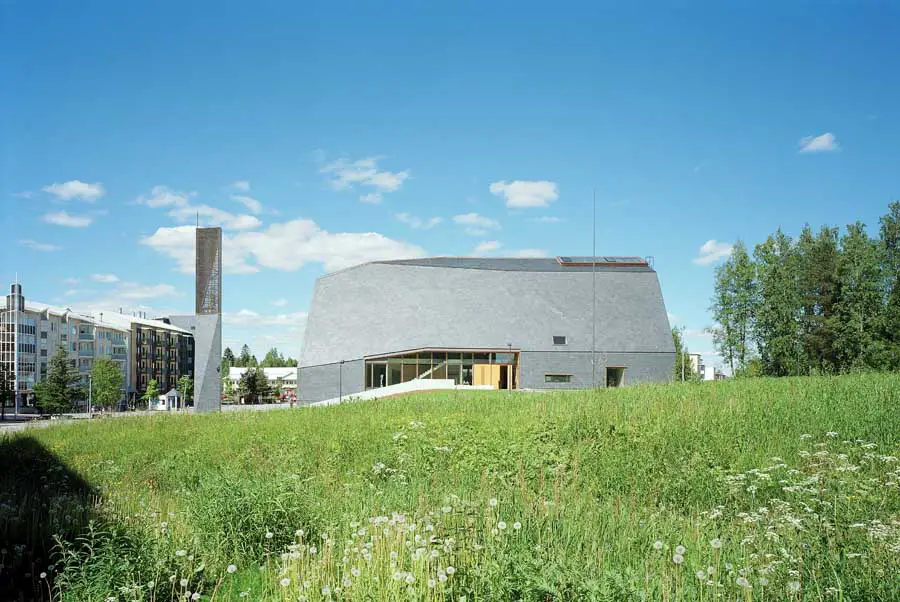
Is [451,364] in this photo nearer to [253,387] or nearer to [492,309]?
[492,309]

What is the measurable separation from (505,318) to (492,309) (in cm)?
110

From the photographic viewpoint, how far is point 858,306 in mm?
41719

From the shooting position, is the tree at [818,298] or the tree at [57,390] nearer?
the tree at [818,298]

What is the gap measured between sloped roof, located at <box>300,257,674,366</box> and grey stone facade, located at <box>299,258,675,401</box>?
0.22 ft

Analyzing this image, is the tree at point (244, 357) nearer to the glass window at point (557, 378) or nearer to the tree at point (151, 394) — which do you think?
the tree at point (151, 394)

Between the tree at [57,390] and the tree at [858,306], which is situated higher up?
the tree at [858,306]

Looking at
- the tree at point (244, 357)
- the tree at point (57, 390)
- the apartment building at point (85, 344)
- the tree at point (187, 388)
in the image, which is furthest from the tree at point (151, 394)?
the tree at point (244, 357)

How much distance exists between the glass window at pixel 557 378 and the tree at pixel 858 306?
1722 centimetres

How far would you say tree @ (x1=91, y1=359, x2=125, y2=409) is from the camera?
7344cm

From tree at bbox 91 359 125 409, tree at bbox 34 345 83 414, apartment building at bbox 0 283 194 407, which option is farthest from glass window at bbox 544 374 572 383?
apartment building at bbox 0 283 194 407

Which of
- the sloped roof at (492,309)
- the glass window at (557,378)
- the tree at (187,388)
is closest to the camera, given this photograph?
the glass window at (557,378)

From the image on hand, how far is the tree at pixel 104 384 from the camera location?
7344cm

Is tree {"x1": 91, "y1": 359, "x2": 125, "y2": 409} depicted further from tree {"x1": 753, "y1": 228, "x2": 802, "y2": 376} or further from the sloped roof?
tree {"x1": 753, "y1": 228, "x2": 802, "y2": 376}

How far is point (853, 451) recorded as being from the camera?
9.49m
